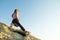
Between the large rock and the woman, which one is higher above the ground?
the woman

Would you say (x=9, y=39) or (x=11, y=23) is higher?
(x=11, y=23)

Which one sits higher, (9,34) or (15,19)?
(15,19)

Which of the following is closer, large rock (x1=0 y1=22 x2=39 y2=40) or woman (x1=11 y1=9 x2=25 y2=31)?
large rock (x1=0 y1=22 x2=39 y2=40)

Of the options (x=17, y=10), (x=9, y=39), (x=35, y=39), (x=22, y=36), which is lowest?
(x=9, y=39)

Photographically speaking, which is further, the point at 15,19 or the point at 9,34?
the point at 15,19

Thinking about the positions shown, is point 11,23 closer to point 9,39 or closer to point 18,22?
point 18,22

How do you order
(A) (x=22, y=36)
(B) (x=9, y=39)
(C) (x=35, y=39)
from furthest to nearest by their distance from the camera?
1. (C) (x=35, y=39)
2. (A) (x=22, y=36)
3. (B) (x=9, y=39)

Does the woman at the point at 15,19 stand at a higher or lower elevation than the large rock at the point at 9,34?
higher

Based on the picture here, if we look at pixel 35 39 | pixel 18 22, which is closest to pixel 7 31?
pixel 18 22

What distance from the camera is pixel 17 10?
19.3 metres

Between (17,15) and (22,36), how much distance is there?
101 inches

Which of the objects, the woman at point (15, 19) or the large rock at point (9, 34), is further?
the woman at point (15, 19)

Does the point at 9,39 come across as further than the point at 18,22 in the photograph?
No

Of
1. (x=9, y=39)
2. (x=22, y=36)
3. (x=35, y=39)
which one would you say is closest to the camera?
(x=9, y=39)
